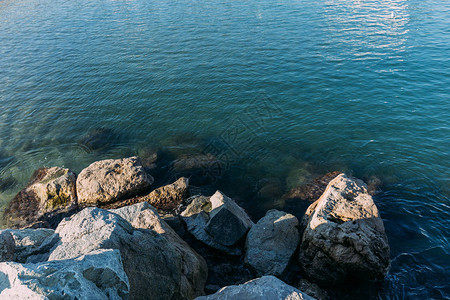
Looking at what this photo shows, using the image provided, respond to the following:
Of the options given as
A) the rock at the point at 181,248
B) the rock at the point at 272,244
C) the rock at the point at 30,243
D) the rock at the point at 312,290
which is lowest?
the rock at the point at 312,290

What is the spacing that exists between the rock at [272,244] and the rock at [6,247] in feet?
29.8

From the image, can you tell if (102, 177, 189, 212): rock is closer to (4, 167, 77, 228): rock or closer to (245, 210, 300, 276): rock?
(4, 167, 77, 228): rock

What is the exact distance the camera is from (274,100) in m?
24.8

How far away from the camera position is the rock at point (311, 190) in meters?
16.8

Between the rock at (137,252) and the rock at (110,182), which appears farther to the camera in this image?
the rock at (110,182)

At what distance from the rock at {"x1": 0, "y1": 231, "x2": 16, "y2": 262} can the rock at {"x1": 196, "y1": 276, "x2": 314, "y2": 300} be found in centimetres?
724

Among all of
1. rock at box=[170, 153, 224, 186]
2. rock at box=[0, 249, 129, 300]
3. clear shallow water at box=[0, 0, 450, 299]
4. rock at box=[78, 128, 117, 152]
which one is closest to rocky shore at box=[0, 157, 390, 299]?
rock at box=[0, 249, 129, 300]

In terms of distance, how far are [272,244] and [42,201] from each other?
13841 millimetres

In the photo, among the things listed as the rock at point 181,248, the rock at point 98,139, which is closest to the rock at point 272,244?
the rock at point 181,248

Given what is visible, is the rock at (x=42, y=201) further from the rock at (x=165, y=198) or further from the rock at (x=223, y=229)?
the rock at (x=223, y=229)

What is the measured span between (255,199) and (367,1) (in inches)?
1787

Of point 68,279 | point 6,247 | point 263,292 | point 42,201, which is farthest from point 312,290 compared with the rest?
point 42,201

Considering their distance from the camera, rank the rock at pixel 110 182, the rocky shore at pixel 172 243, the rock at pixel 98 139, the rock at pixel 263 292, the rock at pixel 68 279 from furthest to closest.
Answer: the rock at pixel 98 139
the rock at pixel 110 182
the rock at pixel 263 292
the rocky shore at pixel 172 243
the rock at pixel 68 279

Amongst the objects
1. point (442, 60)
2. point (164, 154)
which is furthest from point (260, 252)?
point (442, 60)
